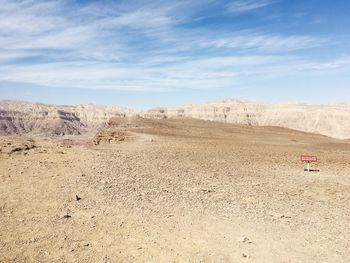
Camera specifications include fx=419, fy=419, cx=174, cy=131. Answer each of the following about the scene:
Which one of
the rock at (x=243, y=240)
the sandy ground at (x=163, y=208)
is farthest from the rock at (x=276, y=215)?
the rock at (x=243, y=240)

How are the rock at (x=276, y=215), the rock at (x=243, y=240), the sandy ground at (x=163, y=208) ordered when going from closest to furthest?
the sandy ground at (x=163, y=208) → the rock at (x=243, y=240) → the rock at (x=276, y=215)

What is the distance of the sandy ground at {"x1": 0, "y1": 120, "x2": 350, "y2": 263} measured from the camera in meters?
10.3

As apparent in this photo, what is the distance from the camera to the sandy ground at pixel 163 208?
10273 mm

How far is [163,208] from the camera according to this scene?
44.7ft

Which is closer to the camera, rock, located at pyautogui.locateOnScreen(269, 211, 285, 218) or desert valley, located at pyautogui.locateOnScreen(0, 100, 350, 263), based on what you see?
desert valley, located at pyautogui.locateOnScreen(0, 100, 350, 263)

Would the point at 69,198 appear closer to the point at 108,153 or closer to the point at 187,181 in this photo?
the point at 187,181

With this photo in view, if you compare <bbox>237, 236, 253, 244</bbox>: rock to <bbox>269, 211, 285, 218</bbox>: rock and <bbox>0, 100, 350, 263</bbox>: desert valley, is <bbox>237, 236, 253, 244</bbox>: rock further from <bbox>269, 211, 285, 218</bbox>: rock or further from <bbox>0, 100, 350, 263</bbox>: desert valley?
<bbox>269, 211, 285, 218</bbox>: rock

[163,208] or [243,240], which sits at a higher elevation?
[163,208]

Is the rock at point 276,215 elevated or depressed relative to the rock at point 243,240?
elevated

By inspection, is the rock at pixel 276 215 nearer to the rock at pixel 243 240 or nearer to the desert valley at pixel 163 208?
the desert valley at pixel 163 208

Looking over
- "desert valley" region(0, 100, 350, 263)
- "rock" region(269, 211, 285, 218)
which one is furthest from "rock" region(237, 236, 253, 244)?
"rock" region(269, 211, 285, 218)

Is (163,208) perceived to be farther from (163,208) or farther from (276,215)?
(276,215)

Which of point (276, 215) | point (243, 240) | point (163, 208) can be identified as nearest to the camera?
point (243, 240)

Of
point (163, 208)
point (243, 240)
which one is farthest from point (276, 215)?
point (163, 208)
